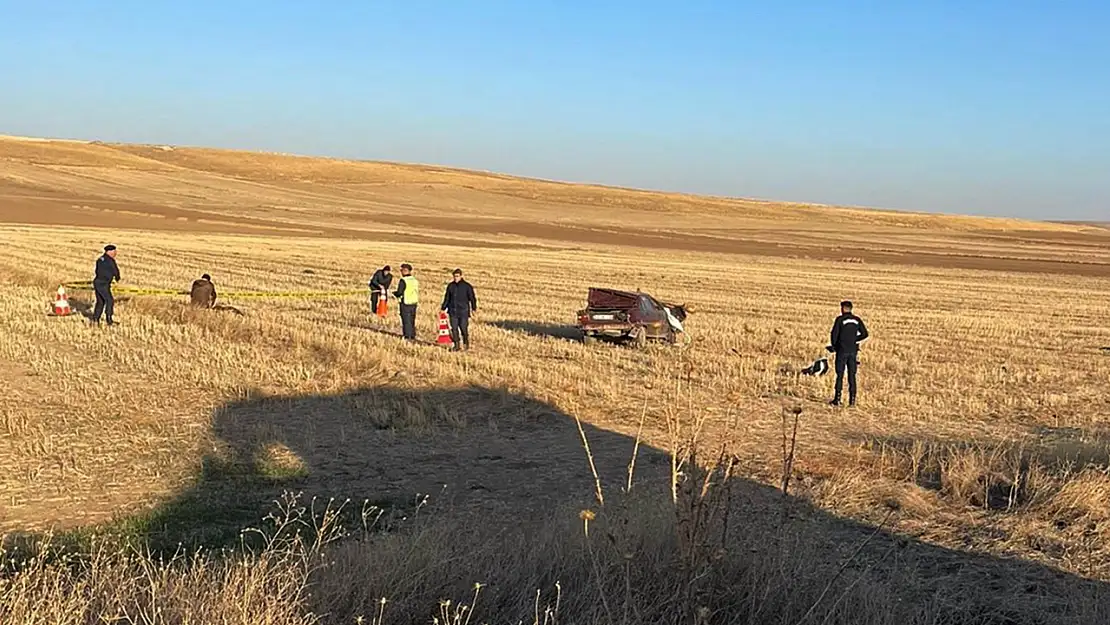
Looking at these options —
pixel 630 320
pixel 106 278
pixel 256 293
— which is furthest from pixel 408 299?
pixel 256 293

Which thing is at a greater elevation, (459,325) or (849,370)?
(849,370)

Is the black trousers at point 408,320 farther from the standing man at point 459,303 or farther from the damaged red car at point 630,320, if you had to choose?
the damaged red car at point 630,320

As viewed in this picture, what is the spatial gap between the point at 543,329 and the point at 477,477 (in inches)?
434

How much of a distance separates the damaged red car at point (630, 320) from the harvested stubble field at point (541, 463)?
1.40 feet

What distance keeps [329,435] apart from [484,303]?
14.2 meters

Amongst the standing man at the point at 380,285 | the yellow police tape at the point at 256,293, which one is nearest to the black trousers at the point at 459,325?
the standing man at the point at 380,285

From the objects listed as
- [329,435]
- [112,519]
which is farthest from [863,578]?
[329,435]

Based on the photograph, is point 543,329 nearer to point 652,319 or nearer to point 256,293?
point 652,319

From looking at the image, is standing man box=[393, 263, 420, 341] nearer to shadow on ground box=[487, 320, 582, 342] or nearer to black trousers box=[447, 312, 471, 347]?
black trousers box=[447, 312, 471, 347]

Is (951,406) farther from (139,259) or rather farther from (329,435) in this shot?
(139,259)

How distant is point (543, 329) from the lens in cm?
2041

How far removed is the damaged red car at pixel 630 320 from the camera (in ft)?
57.6

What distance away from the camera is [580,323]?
18.0 meters

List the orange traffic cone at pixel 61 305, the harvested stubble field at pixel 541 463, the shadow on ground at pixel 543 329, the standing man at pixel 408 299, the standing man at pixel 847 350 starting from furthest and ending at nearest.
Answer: the orange traffic cone at pixel 61 305, the shadow on ground at pixel 543 329, the standing man at pixel 408 299, the standing man at pixel 847 350, the harvested stubble field at pixel 541 463
